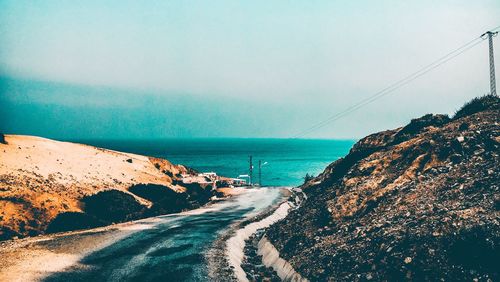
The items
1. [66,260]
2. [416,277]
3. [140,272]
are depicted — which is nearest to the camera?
[416,277]

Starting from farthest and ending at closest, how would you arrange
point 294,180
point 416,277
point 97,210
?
point 294,180, point 97,210, point 416,277

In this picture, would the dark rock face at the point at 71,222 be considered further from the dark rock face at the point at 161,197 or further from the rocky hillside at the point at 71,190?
the dark rock face at the point at 161,197

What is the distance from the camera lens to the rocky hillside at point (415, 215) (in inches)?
599

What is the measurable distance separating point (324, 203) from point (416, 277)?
41.2ft

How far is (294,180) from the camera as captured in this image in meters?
143

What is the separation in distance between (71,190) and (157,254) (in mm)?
19244

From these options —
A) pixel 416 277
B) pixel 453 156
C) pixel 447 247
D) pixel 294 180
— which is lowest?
pixel 294 180

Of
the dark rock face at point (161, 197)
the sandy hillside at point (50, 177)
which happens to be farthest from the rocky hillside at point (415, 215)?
the sandy hillside at point (50, 177)

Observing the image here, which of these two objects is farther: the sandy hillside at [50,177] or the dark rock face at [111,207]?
the dark rock face at [111,207]

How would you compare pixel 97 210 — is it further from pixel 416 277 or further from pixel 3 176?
pixel 416 277

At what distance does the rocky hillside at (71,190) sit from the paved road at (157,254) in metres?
3.98

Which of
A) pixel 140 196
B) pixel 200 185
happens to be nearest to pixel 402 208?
pixel 140 196

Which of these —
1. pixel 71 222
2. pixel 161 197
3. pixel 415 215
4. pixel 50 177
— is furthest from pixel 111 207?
pixel 415 215

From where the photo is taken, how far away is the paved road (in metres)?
22.3
